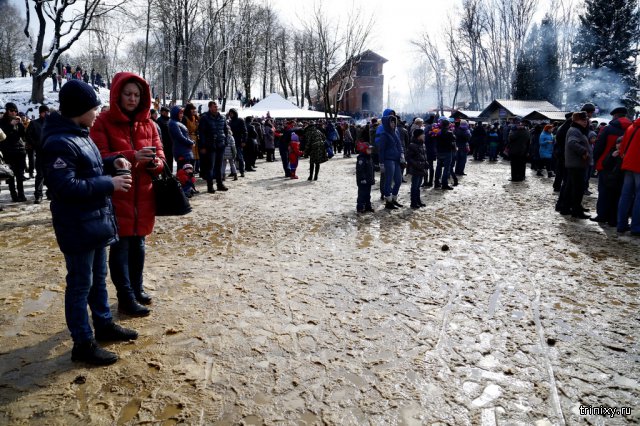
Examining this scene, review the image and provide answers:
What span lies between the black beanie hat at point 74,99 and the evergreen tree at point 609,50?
40828 millimetres

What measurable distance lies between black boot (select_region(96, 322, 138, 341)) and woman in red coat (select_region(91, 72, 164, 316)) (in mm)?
424

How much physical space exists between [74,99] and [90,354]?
67.3 inches

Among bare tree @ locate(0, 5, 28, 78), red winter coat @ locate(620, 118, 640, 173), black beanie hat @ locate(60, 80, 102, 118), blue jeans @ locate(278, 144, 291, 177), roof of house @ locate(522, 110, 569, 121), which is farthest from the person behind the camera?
bare tree @ locate(0, 5, 28, 78)

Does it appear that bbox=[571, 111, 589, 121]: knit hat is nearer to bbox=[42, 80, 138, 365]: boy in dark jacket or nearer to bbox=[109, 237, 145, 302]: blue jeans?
bbox=[109, 237, 145, 302]: blue jeans

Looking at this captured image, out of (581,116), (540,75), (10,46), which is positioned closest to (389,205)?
(581,116)

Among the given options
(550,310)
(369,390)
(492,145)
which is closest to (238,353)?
(369,390)

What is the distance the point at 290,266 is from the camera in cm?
485

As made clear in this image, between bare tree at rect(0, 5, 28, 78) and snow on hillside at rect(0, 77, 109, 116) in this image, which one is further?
bare tree at rect(0, 5, 28, 78)

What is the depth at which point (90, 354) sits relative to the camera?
271 cm

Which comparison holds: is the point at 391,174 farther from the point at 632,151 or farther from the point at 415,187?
the point at 632,151

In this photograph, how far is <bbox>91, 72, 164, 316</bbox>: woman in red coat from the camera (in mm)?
3025

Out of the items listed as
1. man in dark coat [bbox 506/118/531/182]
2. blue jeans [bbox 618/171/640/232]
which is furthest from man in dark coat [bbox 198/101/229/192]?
man in dark coat [bbox 506/118/531/182]

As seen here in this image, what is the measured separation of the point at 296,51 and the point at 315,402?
49426 mm

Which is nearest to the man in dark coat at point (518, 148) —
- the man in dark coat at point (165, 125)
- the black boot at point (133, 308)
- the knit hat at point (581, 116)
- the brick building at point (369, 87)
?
the knit hat at point (581, 116)
